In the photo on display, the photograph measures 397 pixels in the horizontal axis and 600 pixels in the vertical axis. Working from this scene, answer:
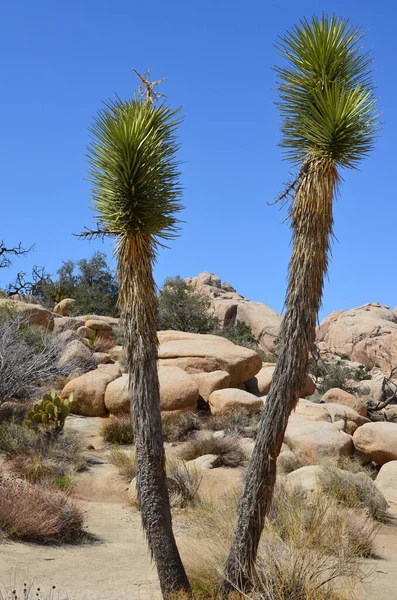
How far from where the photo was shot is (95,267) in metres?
41.6

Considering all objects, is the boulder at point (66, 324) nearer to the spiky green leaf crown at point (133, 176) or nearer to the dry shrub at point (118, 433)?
the dry shrub at point (118, 433)

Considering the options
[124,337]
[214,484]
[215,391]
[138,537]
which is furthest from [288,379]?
[215,391]

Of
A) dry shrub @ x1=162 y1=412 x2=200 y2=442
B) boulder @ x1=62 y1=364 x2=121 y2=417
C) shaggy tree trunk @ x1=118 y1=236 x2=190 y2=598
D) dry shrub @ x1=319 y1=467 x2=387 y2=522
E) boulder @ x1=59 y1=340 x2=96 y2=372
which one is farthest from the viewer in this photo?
boulder @ x1=59 y1=340 x2=96 y2=372

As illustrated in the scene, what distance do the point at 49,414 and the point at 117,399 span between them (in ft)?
11.0

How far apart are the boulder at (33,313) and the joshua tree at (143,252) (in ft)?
60.2

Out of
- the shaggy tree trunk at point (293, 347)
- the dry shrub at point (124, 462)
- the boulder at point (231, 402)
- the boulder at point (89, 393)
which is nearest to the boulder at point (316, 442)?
the boulder at point (231, 402)

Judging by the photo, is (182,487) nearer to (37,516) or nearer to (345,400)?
(37,516)

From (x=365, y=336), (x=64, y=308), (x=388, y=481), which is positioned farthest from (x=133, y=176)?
(x=365, y=336)

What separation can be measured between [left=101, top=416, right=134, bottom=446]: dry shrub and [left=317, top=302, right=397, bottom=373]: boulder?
23.6 meters

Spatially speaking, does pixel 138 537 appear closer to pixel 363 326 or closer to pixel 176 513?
pixel 176 513

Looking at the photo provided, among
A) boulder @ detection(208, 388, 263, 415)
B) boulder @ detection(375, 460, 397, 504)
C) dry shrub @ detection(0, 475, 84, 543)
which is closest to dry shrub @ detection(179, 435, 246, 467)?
boulder @ detection(208, 388, 263, 415)

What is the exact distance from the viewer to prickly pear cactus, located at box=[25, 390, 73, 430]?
1595cm

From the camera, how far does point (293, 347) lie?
703cm

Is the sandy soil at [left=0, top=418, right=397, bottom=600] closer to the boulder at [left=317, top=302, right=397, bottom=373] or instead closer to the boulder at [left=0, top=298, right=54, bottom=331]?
the boulder at [left=0, top=298, right=54, bottom=331]
